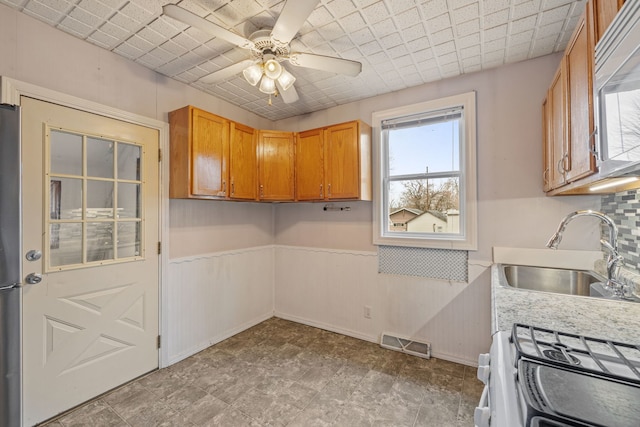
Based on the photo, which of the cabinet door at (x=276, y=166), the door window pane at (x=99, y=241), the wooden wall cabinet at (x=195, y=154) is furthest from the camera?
the cabinet door at (x=276, y=166)

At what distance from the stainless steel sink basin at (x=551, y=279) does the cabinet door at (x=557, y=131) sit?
709 mm

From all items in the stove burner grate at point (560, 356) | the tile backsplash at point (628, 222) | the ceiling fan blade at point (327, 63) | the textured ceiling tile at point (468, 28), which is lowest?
the stove burner grate at point (560, 356)

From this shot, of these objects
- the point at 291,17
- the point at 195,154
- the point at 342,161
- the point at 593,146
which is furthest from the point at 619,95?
the point at 195,154

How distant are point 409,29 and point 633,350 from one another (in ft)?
6.81

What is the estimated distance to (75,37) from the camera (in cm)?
200

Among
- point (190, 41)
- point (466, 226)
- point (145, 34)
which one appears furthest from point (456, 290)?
point (145, 34)

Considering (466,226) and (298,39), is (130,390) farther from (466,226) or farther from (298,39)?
(466,226)

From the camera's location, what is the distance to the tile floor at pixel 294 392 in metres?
1.88

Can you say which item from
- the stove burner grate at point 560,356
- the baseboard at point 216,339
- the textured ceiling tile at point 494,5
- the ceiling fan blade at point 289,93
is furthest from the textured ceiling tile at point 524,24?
the baseboard at point 216,339

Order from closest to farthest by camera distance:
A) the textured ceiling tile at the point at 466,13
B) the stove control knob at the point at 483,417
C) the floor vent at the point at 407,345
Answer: the stove control knob at the point at 483,417
the textured ceiling tile at the point at 466,13
the floor vent at the point at 407,345

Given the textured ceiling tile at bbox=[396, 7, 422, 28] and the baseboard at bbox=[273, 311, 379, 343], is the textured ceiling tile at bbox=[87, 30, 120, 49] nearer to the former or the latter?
the textured ceiling tile at bbox=[396, 7, 422, 28]

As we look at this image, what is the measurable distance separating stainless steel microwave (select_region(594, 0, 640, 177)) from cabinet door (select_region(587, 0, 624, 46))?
0.47ft

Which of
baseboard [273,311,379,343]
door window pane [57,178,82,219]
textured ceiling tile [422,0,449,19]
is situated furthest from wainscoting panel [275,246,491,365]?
door window pane [57,178,82,219]

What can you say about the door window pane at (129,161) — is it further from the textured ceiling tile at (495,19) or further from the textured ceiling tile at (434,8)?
the textured ceiling tile at (495,19)
